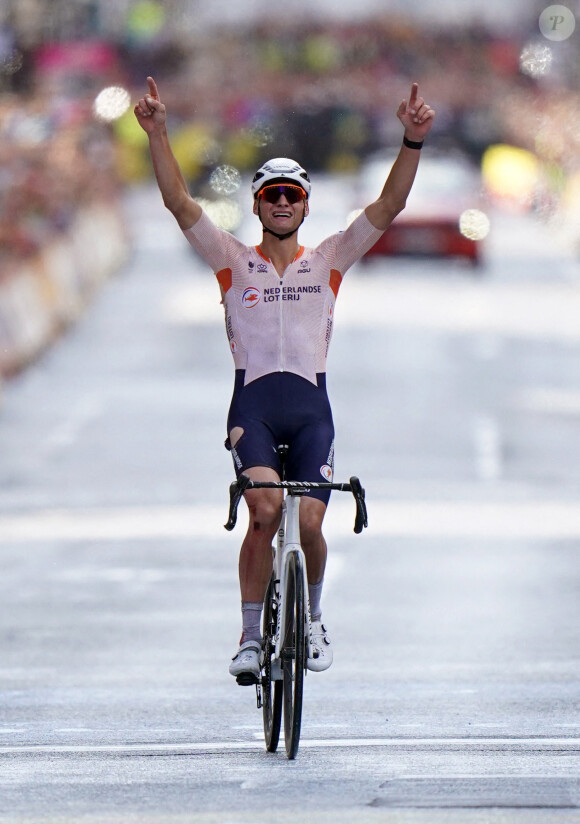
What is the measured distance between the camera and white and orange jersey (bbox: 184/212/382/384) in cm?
930

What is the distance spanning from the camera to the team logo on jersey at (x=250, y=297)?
9320 millimetres

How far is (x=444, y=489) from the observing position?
19.9 m

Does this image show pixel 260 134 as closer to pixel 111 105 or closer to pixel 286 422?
pixel 286 422

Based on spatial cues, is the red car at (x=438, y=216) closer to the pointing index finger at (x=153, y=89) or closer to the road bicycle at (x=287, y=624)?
the pointing index finger at (x=153, y=89)

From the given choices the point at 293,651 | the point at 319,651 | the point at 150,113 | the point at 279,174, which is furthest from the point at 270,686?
the point at 150,113

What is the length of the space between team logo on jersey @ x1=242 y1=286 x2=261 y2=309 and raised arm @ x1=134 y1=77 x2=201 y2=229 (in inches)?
14.3

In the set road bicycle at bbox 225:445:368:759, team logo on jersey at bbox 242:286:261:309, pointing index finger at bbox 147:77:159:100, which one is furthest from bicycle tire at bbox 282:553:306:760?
pointing index finger at bbox 147:77:159:100

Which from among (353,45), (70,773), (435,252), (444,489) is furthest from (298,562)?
(353,45)

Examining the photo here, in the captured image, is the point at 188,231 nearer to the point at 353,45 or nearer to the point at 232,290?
the point at 232,290

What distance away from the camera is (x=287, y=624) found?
8844 mm

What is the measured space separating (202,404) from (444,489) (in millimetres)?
6754

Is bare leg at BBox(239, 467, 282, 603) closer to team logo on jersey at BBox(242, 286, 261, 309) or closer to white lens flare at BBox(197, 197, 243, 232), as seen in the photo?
team logo on jersey at BBox(242, 286, 261, 309)

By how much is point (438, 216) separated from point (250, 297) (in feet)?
102

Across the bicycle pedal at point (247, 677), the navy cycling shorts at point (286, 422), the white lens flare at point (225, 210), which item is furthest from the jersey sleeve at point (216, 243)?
the white lens flare at point (225, 210)
